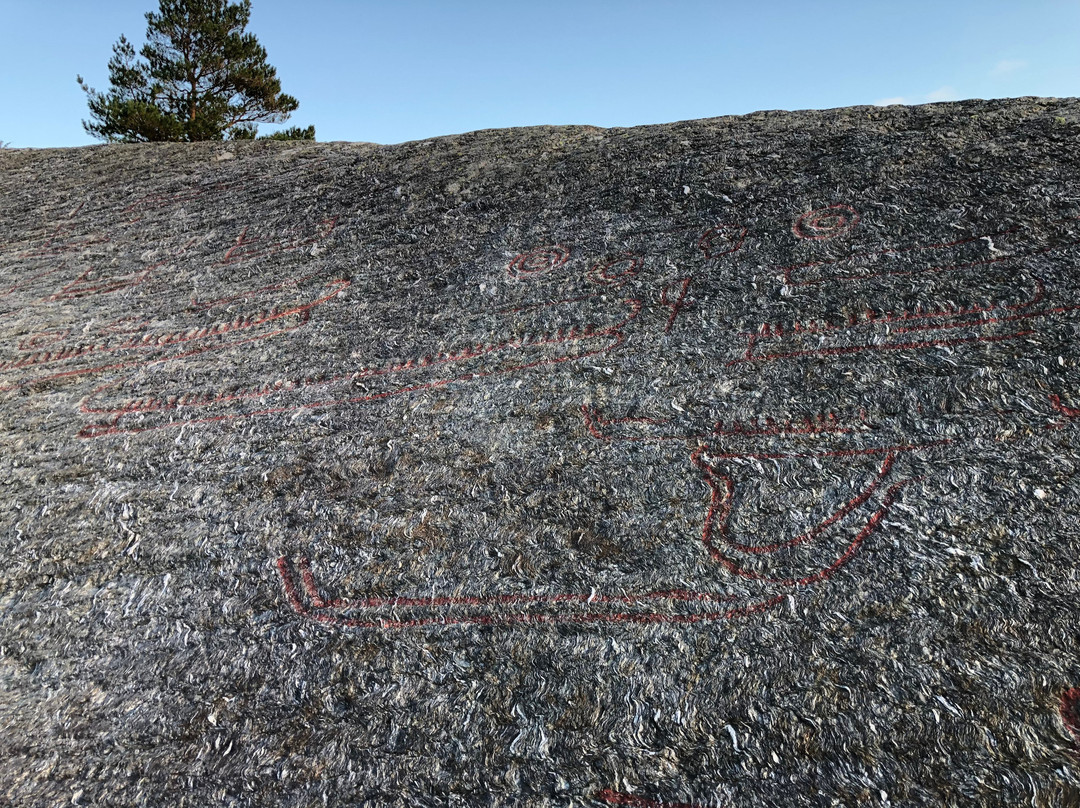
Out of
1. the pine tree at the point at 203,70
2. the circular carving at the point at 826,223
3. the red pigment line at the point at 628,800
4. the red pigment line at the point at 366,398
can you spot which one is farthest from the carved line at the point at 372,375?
the pine tree at the point at 203,70

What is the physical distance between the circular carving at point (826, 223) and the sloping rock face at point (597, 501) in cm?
2

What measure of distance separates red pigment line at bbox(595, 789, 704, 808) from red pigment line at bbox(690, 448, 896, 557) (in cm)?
69

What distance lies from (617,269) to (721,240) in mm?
525

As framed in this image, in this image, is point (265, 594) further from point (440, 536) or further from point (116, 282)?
point (116, 282)

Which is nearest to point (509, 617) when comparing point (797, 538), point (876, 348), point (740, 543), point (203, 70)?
point (740, 543)

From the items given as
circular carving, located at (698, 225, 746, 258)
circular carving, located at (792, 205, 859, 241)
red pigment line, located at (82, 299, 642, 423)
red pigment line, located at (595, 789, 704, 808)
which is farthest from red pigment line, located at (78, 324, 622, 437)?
red pigment line, located at (595, 789, 704, 808)

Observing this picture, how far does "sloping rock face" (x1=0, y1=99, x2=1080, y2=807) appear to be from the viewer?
1733 mm

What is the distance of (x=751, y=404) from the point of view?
2.59 m

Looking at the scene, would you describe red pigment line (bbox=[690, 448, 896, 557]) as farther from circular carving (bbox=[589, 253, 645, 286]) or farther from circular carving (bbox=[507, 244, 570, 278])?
circular carving (bbox=[507, 244, 570, 278])

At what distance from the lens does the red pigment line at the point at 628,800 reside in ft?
5.30

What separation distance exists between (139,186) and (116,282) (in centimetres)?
177

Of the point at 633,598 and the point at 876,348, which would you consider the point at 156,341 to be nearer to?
the point at 633,598

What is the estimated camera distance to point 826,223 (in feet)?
11.1

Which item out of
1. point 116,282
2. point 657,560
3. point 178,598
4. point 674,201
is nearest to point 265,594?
point 178,598
